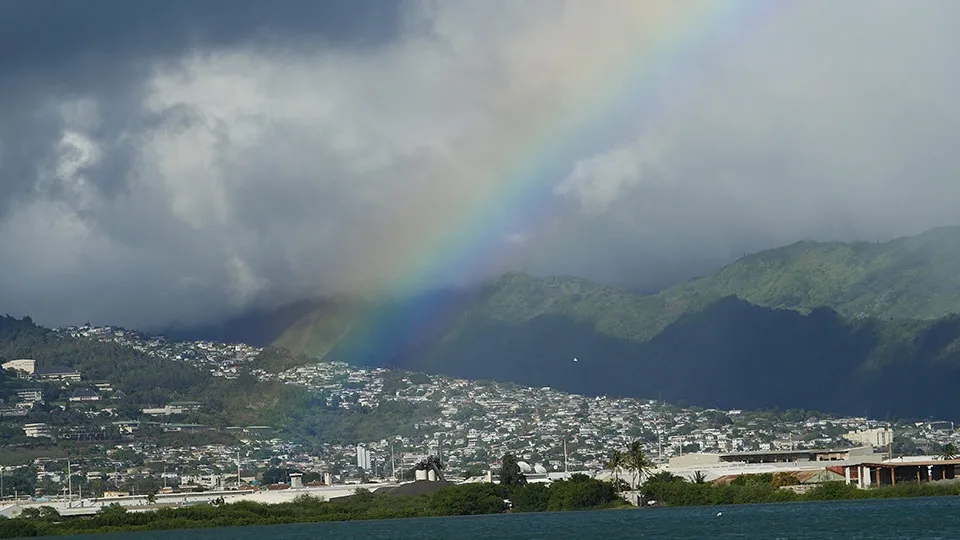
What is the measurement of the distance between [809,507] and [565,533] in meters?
36.3

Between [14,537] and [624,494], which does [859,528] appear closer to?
[624,494]

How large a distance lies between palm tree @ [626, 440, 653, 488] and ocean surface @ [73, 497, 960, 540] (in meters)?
17.3

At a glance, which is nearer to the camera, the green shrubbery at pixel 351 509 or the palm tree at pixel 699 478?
the green shrubbery at pixel 351 509

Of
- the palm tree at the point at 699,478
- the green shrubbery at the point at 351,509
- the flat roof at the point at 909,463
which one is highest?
the flat roof at the point at 909,463

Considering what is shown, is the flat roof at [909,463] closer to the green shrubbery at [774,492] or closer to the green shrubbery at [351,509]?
the green shrubbery at [774,492]

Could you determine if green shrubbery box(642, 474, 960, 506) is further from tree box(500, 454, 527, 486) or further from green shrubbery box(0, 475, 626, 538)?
tree box(500, 454, 527, 486)

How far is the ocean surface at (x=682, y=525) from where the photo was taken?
342 feet

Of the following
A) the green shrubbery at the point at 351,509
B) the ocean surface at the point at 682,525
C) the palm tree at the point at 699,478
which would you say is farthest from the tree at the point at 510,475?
the palm tree at the point at 699,478

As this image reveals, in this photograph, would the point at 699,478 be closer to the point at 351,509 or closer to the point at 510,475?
the point at 510,475

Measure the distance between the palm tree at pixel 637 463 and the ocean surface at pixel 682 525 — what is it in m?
17.3

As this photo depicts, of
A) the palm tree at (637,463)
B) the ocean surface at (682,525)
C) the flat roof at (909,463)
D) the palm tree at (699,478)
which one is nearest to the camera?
the ocean surface at (682,525)

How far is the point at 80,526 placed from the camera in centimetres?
17925

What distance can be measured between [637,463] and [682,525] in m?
60.3

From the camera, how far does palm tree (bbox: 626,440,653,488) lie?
184 metres
